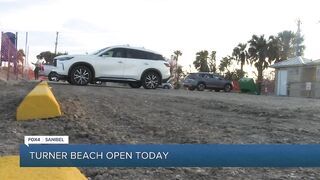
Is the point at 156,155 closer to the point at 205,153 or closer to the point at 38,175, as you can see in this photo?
the point at 205,153

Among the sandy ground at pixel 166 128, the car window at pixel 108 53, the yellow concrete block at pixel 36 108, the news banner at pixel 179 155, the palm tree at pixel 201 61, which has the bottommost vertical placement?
the sandy ground at pixel 166 128

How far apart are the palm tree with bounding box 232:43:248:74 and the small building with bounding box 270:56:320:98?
22.5 m

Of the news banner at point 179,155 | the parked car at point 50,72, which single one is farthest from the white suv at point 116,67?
the news banner at point 179,155

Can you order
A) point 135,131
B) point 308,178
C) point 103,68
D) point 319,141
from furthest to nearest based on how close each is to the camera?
point 103,68 → point 135,131 → point 319,141 → point 308,178

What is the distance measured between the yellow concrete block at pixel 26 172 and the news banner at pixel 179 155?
1.01 metres

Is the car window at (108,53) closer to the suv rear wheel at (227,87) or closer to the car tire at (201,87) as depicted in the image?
the car tire at (201,87)

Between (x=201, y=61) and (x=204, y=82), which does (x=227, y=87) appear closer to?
(x=204, y=82)

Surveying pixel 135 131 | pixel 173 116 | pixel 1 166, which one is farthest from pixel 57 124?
pixel 1 166

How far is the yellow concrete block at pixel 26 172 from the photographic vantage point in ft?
12.2

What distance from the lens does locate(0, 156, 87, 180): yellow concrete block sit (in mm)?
3719

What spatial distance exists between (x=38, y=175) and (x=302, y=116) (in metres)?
7.85

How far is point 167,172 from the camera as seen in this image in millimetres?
5570

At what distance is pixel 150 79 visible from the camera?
2028cm

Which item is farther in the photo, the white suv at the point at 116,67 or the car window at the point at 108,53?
the car window at the point at 108,53
